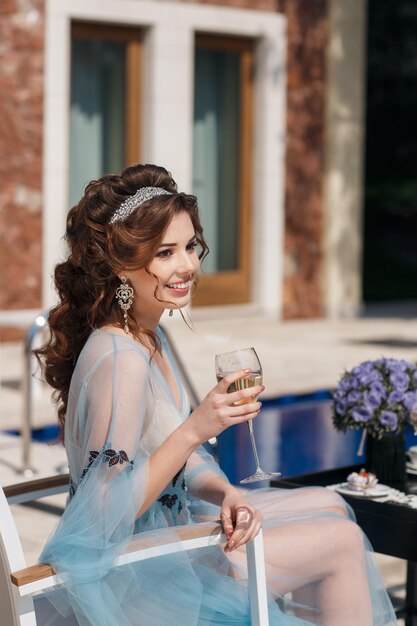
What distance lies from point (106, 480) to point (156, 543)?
0.56ft

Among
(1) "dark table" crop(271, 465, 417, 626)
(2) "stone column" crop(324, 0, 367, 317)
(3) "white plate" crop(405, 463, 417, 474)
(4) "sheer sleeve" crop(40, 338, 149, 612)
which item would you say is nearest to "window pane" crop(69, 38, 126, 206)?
(2) "stone column" crop(324, 0, 367, 317)

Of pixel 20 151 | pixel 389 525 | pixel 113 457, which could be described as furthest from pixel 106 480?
pixel 20 151

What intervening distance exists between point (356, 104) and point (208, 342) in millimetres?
3782

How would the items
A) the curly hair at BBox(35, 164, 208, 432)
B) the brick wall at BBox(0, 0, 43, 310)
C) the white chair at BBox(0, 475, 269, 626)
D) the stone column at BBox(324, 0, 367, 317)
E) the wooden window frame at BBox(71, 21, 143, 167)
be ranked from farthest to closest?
the stone column at BBox(324, 0, 367, 317) → the wooden window frame at BBox(71, 21, 143, 167) → the brick wall at BBox(0, 0, 43, 310) → the curly hair at BBox(35, 164, 208, 432) → the white chair at BBox(0, 475, 269, 626)

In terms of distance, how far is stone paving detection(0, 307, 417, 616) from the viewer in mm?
5336

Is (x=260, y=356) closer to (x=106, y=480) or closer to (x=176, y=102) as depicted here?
(x=176, y=102)

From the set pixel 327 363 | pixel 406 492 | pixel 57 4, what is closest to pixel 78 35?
pixel 57 4

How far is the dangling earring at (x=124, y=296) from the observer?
283 cm

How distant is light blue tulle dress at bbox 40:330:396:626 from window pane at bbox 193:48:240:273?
384 inches

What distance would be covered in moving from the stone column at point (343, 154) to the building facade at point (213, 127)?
17mm

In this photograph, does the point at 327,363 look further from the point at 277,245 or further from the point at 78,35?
the point at 78,35

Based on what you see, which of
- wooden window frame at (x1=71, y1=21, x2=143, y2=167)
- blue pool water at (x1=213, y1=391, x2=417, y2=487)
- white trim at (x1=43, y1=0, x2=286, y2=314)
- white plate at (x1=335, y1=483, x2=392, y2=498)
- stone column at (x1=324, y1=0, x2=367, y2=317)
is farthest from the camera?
stone column at (x1=324, y1=0, x2=367, y2=317)

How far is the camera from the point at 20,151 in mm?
10594

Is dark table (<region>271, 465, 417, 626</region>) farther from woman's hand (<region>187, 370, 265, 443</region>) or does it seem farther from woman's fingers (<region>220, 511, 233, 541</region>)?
woman's hand (<region>187, 370, 265, 443</region>)
